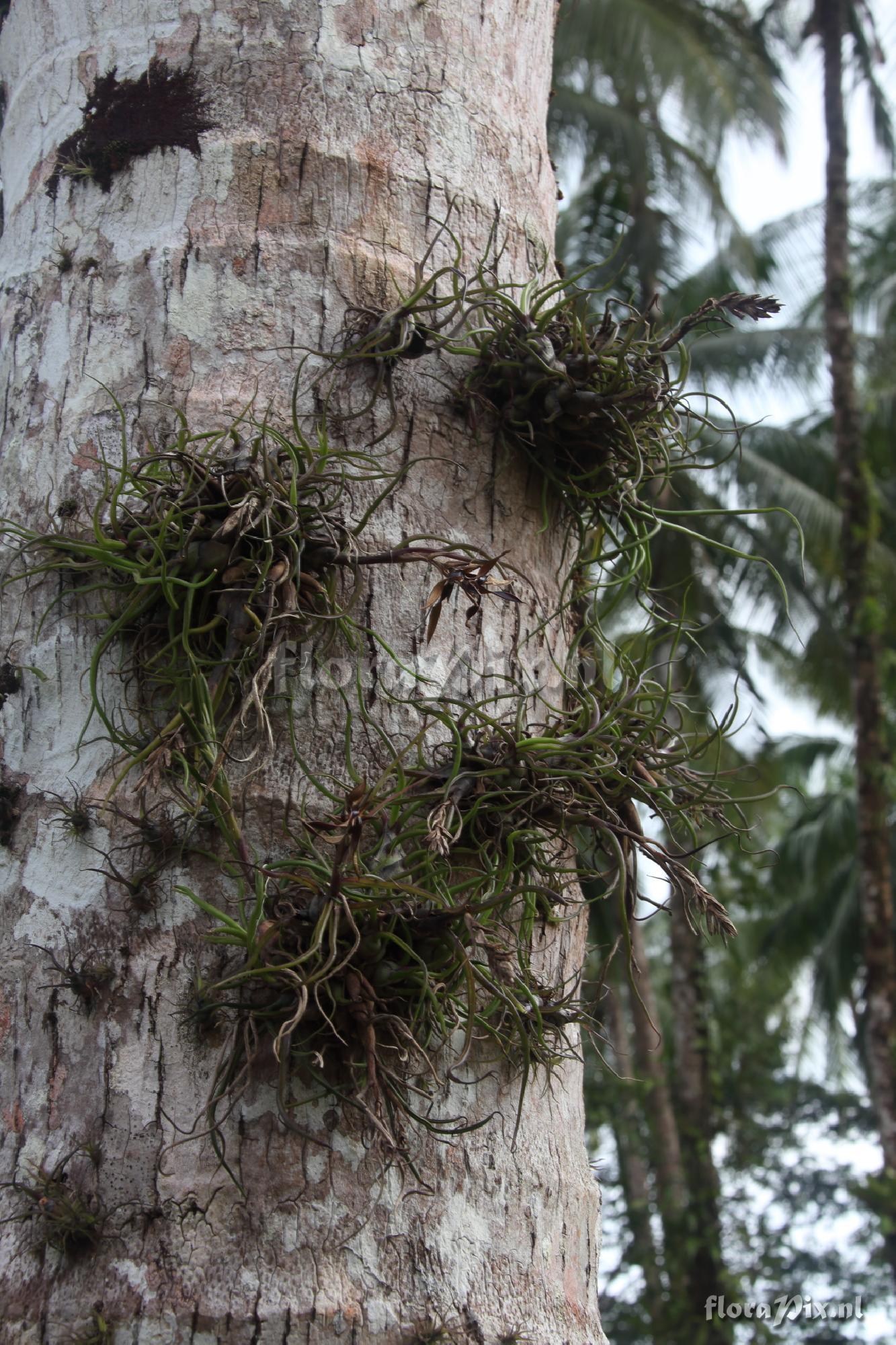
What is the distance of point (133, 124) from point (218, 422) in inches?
20.1

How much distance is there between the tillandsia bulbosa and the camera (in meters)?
1.27

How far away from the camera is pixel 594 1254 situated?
1529 millimetres

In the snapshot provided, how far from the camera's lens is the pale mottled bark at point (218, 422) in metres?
1.24

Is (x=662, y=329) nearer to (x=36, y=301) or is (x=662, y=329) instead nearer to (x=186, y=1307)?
(x=36, y=301)

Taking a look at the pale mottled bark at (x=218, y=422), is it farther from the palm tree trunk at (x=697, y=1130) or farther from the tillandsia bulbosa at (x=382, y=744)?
the palm tree trunk at (x=697, y=1130)

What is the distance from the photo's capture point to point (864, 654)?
832cm

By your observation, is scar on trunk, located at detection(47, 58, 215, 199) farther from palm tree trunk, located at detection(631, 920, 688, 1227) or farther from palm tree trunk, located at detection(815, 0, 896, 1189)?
palm tree trunk, located at detection(631, 920, 688, 1227)

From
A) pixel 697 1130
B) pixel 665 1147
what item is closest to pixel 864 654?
pixel 697 1130

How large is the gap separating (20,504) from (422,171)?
734mm

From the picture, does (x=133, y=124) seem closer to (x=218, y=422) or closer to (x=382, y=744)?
(x=218, y=422)

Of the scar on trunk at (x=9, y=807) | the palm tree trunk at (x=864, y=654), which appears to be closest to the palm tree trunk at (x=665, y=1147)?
the palm tree trunk at (x=864, y=654)

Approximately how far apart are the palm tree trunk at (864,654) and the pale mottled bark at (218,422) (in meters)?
6.73

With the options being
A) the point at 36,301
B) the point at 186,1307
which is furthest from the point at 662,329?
the point at 186,1307

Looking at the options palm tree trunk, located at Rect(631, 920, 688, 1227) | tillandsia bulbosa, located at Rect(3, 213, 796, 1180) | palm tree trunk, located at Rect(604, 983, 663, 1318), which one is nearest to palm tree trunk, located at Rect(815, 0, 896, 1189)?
palm tree trunk, located at Rect(631, 920, 688, 1227)
